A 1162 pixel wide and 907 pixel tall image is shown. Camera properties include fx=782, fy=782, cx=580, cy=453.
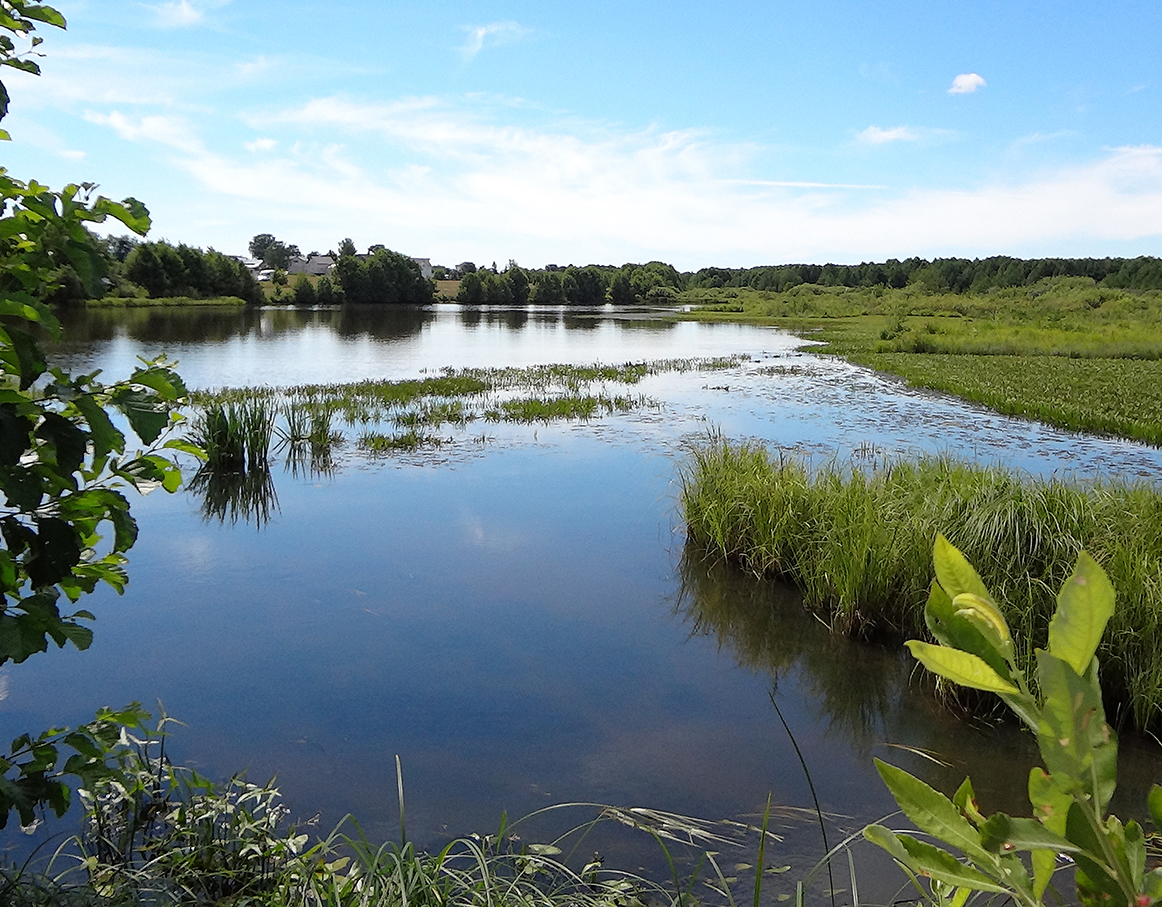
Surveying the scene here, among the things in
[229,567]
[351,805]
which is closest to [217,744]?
[351,805]

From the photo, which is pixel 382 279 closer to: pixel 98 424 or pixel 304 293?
pixel 304 293

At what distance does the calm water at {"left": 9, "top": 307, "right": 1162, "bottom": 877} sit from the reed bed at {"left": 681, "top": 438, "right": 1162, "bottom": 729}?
0.34m

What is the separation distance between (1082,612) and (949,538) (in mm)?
6687

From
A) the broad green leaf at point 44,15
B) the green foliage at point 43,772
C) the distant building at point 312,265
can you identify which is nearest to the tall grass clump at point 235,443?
the green foliage at point 43,772

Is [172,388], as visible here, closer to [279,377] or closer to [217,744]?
[217,744]

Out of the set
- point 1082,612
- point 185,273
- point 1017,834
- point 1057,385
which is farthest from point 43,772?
point 185,273

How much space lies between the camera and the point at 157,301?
66.3 metres

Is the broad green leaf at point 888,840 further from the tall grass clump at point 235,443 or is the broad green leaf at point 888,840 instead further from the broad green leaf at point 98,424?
the tall grass clump at point 235,443

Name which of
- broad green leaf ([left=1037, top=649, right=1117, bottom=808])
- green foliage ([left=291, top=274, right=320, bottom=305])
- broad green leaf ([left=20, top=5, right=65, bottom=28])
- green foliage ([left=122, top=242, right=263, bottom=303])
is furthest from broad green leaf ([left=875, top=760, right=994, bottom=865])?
green foliage ([left=291, top=274, right=320, bottom=305])

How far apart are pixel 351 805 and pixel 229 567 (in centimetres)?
441

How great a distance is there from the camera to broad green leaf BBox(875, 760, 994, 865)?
79 centimetres

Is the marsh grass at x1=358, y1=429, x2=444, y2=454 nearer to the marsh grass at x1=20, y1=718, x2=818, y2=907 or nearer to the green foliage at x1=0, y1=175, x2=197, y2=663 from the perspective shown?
the marsh grass at x1=20, y1=718, x2=818, y2=907

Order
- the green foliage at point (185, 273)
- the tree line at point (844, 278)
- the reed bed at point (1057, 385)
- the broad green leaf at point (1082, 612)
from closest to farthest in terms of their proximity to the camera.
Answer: the broad green leaf at point (1082, 612)
the reed bed at point (1057, 385)
the green foliage at point (185, 273)
the tree line at point (844, 278)

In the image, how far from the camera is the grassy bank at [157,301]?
202ft
